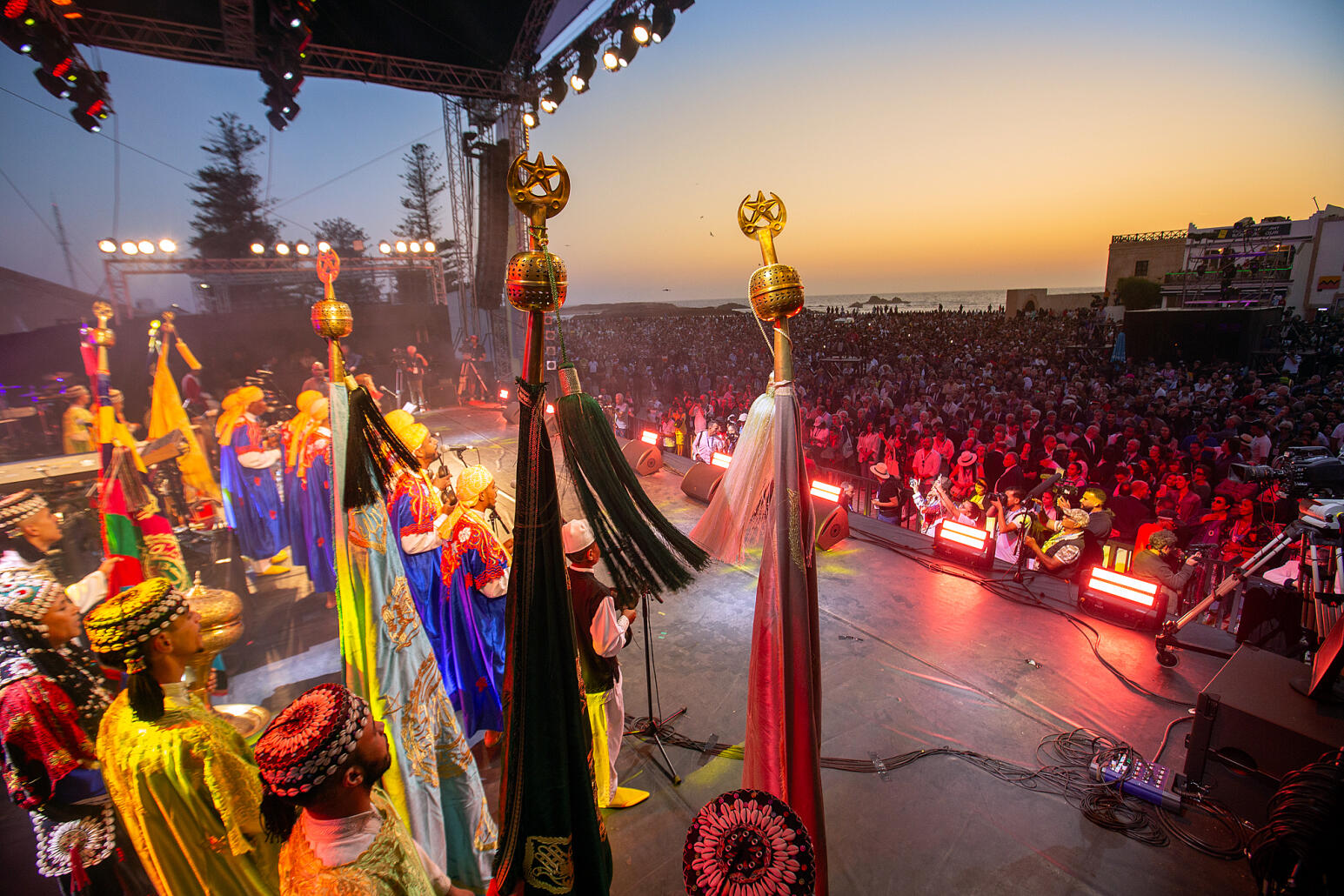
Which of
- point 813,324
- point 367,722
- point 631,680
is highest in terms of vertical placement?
point 813,324

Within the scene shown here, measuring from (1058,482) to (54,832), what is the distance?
8.21 meters

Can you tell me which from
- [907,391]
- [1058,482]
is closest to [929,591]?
[1058,482]

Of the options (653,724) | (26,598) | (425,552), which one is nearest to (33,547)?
(26,598)

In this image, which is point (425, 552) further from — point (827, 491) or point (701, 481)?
point (827, 491)

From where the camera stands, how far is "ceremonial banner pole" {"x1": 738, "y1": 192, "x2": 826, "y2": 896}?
2209 mm

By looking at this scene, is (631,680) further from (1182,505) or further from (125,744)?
(1182,505)

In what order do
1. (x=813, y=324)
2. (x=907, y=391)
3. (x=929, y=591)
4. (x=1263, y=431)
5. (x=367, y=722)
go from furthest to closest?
(x=813, y=324), (x=907, y=391), (x=1263, y=431), (x=929, y=591), (x=367, y=722)

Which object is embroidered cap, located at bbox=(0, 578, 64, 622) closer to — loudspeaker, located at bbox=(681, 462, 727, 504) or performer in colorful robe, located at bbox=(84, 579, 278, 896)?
performer in colorful robe, located at bbox=(84, 579, 278, 896)

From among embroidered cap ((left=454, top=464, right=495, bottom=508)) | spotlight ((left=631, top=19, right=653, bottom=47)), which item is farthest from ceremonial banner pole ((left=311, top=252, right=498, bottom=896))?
spotlight ((left=631, top=19, right=653, bottom=47))

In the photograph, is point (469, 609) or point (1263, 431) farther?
point (1263, 431)

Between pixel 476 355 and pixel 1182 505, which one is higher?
pixel 476 355

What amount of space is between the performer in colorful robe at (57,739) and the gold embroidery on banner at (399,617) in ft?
4.01

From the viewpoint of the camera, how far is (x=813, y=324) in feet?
69.1

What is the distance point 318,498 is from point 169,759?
3.77 meters
